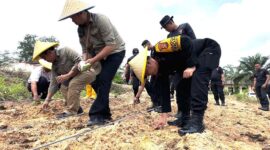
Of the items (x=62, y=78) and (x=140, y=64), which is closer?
(x=140, y=64)

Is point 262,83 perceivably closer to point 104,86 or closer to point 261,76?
point 261,76

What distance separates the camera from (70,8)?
15.0 feet

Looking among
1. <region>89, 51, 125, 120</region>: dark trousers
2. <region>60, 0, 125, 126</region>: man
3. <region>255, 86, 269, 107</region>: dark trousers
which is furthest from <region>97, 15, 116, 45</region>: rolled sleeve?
<region>255, 86, 269, 107</region>: dark trousers

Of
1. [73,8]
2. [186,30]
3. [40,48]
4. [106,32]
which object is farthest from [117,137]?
[186,30]

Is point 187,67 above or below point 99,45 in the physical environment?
below

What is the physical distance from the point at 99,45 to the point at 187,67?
118 centimetres

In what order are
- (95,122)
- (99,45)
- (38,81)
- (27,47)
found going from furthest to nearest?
(27,47) → (38,81) → (99,45) → (95,122)

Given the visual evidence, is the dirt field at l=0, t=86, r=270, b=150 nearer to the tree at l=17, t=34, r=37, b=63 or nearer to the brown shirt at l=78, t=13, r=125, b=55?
the brown shirt at l=78, t=13, r=125, b=55

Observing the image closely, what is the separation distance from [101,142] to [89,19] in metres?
1.49

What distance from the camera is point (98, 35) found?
16.0 ft

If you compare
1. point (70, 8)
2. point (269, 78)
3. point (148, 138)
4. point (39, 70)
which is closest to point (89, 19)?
point (70, 8)

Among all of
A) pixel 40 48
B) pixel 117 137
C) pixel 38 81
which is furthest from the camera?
pixel 38 81

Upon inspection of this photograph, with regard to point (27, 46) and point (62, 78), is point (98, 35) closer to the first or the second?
point (62, 78)

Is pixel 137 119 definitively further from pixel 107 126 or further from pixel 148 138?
pixel 148 138
